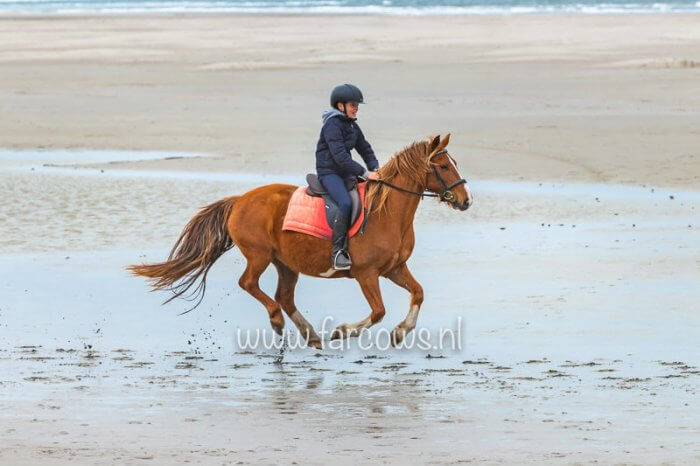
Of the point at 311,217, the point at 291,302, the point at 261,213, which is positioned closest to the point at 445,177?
the point at 311,217

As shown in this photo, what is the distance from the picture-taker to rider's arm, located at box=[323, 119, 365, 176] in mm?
9906

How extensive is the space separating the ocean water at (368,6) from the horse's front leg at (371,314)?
59.6 metres

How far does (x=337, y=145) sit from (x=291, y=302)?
4.29 ft

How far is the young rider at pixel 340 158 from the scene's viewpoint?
9.84m

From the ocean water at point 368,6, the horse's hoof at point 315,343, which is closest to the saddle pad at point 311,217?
the horse's hoof at point 315,343

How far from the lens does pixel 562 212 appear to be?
1623 centimetres

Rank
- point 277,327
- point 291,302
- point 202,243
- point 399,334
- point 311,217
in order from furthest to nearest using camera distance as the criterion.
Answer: point 202,243
point 291,302
point 277,327
point 311,217
point 399,334

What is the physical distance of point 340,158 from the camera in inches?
390

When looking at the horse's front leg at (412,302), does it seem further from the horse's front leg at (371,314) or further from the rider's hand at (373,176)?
the rider's hand at (373,176)

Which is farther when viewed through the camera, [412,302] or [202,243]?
[202,243]

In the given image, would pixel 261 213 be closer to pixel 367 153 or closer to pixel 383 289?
pixel 367 153

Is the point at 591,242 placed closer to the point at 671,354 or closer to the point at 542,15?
the point at 671,354

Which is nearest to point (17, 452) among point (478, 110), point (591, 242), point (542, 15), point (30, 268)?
point (30, 268)

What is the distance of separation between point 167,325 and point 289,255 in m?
1.23
